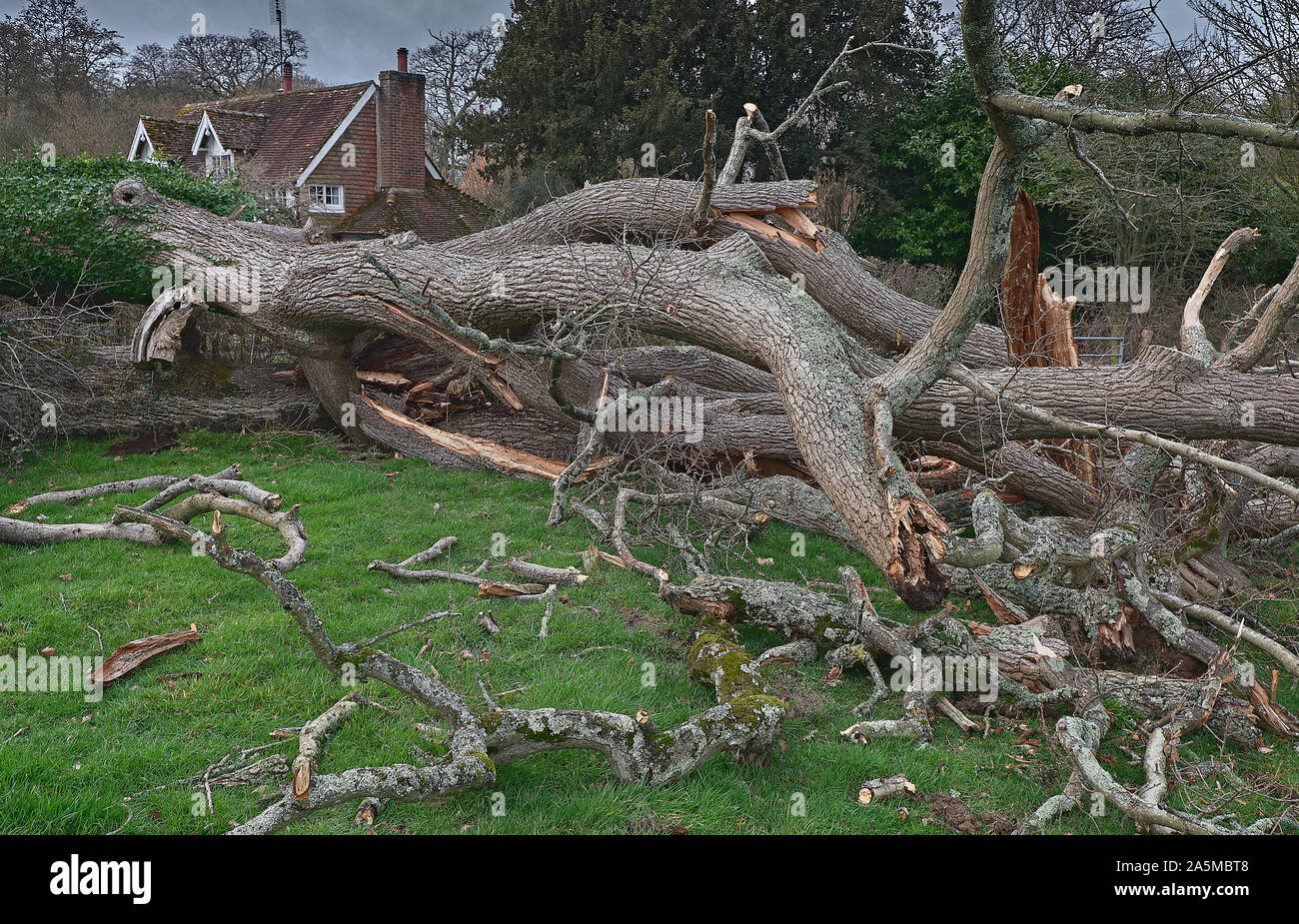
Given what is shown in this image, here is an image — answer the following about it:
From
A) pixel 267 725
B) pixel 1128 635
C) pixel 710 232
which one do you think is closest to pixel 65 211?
pixel 710 232

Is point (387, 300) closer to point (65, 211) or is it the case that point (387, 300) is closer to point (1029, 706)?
point (65, 211)

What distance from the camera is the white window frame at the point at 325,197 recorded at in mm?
22141

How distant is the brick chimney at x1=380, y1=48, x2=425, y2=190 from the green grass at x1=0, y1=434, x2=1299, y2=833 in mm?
17705

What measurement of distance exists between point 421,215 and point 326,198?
3.60 m

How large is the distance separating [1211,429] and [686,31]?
19427 millimetres

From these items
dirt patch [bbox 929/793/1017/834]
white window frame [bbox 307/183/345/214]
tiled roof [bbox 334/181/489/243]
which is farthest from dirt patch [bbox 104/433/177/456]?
white window frame [bbox 307/183/345/214]

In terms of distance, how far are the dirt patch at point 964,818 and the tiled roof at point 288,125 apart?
2229 cm

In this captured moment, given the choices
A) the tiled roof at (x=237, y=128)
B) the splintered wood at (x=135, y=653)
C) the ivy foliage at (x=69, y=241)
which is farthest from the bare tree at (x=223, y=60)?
the splintered wood at (x=135, y=653)

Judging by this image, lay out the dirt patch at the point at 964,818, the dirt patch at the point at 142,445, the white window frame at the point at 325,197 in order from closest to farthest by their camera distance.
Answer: the dirt patch at the point at 964,818
the dirt patch at the point at 142,445
the white window frame at the point at 325,197

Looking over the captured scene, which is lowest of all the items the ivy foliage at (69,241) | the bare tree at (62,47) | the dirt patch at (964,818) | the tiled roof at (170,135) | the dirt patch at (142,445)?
Result: the dirt patch at (964,818)

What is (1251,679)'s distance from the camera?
431 centimetres

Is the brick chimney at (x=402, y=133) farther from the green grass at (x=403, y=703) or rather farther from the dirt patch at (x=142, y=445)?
the green grass at (x=403, y=703)

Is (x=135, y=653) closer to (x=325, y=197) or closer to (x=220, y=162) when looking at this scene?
(x=325, y=197)
